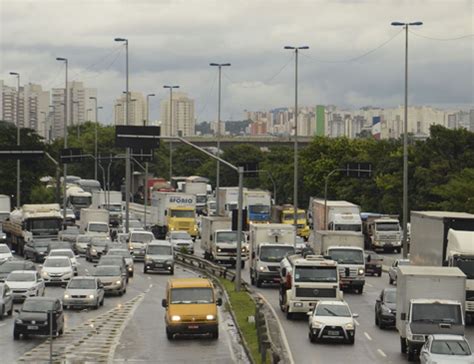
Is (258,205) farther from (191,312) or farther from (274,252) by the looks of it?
(191,312)

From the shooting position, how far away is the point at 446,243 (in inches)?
1870

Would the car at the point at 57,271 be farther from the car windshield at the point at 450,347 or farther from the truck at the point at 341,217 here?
the car windshield at the point at 450,347

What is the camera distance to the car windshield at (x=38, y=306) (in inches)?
1624

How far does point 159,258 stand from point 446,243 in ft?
85.8

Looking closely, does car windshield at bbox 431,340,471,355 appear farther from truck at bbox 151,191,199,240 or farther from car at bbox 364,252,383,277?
truck at bbox 151,191,199,240

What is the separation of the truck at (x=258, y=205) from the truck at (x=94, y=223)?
16.5 meters

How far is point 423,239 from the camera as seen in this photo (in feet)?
169

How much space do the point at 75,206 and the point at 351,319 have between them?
328 feet

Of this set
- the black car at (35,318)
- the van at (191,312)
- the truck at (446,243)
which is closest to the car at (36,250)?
the truck at (446,243)

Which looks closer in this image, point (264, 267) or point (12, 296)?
point (12, 296)

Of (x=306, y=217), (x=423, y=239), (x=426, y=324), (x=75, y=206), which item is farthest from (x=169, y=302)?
(x=75, y=206)

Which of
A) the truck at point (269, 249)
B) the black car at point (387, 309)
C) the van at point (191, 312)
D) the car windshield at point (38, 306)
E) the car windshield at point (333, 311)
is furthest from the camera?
the truck at point (269, 249)

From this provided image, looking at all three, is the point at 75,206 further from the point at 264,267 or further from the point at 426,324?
the point at 426,324

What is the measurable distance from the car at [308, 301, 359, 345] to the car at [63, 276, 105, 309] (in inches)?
526
